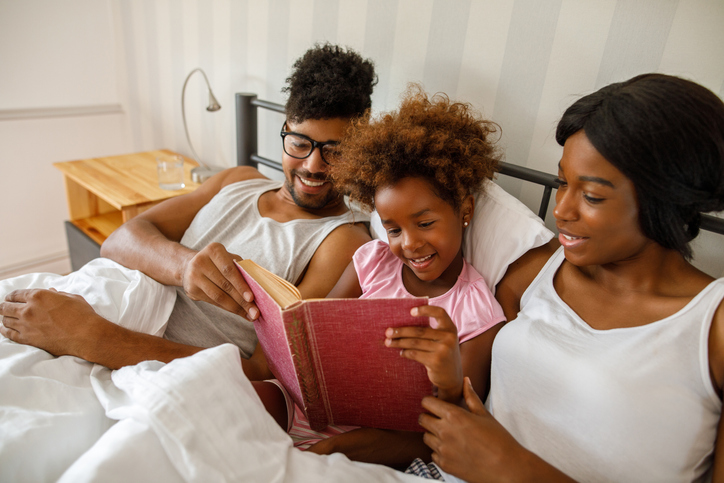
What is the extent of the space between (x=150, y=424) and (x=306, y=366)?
277 millimetres

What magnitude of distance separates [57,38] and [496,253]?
2.86 metres

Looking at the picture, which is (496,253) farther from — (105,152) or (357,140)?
(105,152)

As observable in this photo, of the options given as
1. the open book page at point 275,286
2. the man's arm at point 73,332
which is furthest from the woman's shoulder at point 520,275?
the man's arm at point 73,332

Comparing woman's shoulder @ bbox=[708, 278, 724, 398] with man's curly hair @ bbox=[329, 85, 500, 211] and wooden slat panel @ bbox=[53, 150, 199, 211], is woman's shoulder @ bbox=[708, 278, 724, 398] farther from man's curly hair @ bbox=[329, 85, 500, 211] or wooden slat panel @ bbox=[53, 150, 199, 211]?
wooden slat panel @ bbox=[53, 150, 199, 211]

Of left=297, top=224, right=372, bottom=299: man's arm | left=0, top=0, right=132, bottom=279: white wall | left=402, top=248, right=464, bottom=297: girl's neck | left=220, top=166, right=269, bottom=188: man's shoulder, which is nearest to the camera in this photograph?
left=402, top=248, right=464, bottom=297: girl's neck

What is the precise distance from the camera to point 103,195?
200cm

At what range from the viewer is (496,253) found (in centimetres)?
112

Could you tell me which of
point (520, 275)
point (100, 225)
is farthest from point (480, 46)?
point (100, 225)

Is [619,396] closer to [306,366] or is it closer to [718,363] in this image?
[718,363]

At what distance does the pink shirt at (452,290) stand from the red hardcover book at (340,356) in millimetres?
213

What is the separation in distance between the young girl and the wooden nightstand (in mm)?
1257

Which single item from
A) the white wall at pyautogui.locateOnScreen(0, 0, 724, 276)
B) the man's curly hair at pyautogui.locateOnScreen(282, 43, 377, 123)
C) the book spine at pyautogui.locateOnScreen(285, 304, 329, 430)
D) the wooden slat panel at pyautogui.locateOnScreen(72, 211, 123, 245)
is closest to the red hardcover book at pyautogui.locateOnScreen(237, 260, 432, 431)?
the book spine at pyautogui.locateOnScreen(285, 304, 329, 430)

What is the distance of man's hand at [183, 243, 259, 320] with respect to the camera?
1001 millimetres

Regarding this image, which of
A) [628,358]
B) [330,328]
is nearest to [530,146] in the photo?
[628,358]
